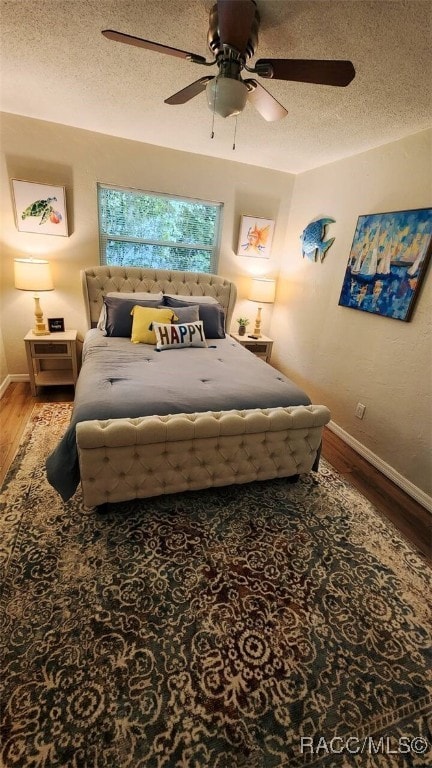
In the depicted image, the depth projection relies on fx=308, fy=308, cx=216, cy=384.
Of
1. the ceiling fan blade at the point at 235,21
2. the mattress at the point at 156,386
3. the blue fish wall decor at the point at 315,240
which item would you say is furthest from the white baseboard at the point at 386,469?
the ceiling fan blade at the point at 235,21

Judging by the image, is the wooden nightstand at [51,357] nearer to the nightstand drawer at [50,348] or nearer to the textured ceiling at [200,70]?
the nightstand drawer at [50,348]

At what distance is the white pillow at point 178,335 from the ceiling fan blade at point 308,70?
5.57ft

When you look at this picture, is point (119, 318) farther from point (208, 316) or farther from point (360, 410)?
point (360, 410)

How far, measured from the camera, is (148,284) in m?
3.34

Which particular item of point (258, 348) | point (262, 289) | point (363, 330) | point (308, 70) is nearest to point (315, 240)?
point (262, 289)

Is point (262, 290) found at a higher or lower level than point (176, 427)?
higher

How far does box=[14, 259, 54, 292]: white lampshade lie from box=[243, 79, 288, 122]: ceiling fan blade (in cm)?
224

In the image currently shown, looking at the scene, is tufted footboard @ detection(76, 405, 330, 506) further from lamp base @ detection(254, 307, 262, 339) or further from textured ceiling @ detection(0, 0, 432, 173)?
lamp base @ detection(254, 307, 262, 339)

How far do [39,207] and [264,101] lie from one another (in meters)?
2.37

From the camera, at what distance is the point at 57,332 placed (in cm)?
314

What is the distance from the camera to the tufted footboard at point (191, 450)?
1.59 meters

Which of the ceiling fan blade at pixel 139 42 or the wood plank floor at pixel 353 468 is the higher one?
the ceiling fan blade at pixel 139 42

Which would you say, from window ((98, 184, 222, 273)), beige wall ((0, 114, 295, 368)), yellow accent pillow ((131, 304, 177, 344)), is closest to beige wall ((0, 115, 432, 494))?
beige wall ((0, 114, 295, 368))

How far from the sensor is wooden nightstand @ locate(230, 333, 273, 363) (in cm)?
364
